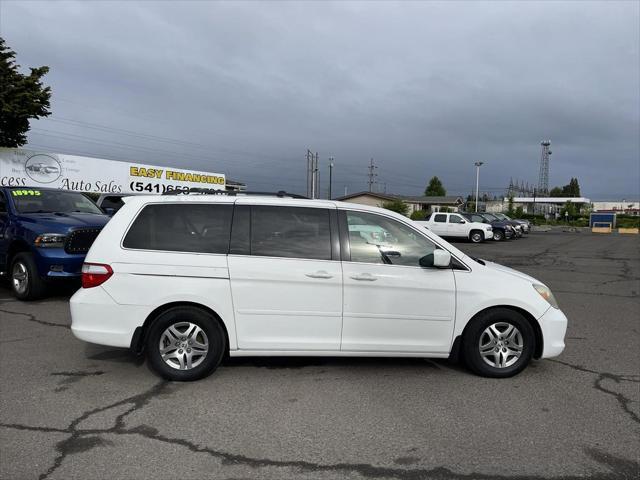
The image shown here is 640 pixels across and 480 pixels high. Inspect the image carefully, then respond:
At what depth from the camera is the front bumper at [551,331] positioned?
4.58 m

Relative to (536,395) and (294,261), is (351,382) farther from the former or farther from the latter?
(536,395)

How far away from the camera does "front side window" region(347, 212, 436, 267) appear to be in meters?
4.53

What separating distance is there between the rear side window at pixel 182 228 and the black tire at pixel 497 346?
98.4 inches

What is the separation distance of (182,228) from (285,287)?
3.79ft

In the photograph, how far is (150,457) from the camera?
314cm

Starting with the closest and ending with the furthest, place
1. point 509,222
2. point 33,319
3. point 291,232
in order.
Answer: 1. point 291,232
2. point 33,319
3. point 509,222

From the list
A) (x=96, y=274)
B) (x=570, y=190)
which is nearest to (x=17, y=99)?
(x=96, y=274)

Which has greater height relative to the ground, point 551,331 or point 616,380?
point 551,331

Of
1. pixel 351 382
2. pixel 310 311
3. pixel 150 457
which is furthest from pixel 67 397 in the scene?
pixel 351 382

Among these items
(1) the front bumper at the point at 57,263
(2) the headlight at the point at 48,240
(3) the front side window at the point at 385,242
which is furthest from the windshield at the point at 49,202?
(3) the front side window at the point at 385,242

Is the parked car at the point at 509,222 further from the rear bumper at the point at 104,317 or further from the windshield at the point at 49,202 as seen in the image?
the rear bumper at the point at 104,317

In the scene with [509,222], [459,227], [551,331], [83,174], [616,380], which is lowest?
[616,380]

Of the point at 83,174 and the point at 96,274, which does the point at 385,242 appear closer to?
the point at 96,274

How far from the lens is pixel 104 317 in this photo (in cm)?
441
